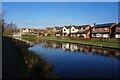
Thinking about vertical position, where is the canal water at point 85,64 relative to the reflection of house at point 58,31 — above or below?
below

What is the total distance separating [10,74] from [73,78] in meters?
4.82

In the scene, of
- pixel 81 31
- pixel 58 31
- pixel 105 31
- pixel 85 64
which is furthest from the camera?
pixel 58 31

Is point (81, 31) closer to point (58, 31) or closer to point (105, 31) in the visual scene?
point (105, 31)

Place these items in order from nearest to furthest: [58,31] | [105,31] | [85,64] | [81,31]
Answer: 1. [85,64]
2. [105,31]
3. [81,31]
4. [58,31]

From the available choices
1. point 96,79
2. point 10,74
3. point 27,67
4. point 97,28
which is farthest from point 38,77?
point 97,28

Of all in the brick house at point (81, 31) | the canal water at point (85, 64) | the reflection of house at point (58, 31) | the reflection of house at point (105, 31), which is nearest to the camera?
the canal water at point (85, 64)

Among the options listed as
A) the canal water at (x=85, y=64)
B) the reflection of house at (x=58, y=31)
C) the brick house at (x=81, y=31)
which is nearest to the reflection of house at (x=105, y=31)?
the brick house at (x=81, y=31)

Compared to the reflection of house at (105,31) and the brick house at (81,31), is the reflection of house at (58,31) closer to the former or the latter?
the brick house at (81,31)

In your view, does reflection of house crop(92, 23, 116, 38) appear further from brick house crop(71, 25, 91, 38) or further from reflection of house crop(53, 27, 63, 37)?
reflection of house crop(53, 27, 63, 37)

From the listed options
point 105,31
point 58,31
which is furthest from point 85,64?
point 58,31

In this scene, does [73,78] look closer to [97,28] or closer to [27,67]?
[27,67]

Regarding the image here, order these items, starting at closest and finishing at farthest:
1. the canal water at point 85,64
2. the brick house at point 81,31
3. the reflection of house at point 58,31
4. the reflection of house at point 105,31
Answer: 1. the canal water at point 85,64
2. the reflection of house at point 105,31
3. the brick house at point 81,31
4. the reflection of house at point 58,31

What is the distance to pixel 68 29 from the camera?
316ft

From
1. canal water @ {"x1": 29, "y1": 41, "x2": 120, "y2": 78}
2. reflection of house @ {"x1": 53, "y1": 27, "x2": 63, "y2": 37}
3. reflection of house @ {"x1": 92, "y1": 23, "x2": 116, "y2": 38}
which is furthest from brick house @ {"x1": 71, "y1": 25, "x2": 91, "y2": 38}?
canal water @ {"x1": 29, "y1": 41, "x2": 120, "y2": 78}
